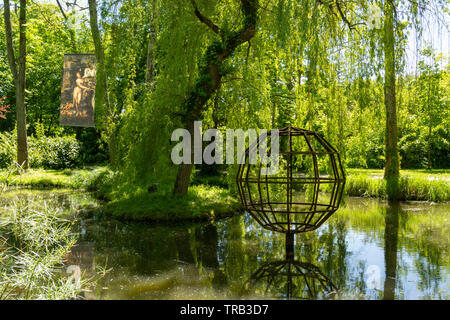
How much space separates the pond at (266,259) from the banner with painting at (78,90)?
25.1 feet

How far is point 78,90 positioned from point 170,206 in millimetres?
8403

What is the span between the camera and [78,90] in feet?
46.2

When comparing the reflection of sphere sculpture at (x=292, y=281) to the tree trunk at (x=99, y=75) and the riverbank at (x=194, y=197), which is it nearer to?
the riverbank at (x=194, y=197)

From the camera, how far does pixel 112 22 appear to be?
24.5ft

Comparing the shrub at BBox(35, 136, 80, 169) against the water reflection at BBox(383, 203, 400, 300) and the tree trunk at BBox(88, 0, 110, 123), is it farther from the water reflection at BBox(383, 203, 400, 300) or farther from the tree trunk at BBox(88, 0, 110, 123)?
the water reflection at BBox(383, 203, 400, 300)

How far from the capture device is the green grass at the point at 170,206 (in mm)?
7688

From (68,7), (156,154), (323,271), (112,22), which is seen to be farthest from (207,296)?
(68,7)

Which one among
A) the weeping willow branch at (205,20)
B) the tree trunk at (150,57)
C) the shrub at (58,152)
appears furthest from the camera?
the shrub at (58,152)

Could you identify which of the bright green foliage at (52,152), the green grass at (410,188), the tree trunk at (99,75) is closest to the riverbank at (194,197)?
the green grass at (410,188)

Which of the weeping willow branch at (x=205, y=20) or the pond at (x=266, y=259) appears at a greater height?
the weeping willow branch at (x=205, y=20)

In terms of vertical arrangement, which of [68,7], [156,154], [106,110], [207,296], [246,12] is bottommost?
[207,296]

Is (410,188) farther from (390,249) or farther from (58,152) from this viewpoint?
(58,152)
